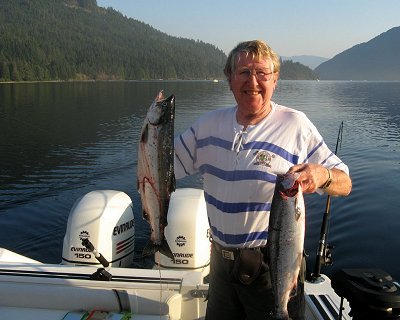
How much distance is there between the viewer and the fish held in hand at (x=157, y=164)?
321cm

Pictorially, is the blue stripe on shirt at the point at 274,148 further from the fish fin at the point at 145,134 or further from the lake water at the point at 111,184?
the lake water at the point at 111,184

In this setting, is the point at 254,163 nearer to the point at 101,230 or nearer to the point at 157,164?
the point at 157,164

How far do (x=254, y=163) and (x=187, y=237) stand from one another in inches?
155

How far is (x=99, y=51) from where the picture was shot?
189500 millimetres

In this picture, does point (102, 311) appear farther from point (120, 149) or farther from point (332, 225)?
point (120, 149)

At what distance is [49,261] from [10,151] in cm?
1576

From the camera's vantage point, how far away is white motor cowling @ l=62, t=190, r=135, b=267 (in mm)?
6953

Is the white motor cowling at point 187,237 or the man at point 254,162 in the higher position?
the man at point 254,162

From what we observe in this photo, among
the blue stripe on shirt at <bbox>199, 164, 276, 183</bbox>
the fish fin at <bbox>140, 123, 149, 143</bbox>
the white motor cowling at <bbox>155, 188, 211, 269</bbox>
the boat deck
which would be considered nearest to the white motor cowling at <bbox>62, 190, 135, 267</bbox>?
the white motor cowling at <bbox>155, 188, 211, 269</bbox>

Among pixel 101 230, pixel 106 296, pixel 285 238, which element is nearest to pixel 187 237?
pixel 101 230

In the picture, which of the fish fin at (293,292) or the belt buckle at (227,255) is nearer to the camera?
the fish fin at (293,292)

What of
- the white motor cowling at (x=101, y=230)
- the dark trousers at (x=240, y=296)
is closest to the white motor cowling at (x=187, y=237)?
the white motor cowling at (x=101, y=230)

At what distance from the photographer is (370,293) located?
3.44 metres

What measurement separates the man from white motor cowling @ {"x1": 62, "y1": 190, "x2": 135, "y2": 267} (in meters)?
3.91
